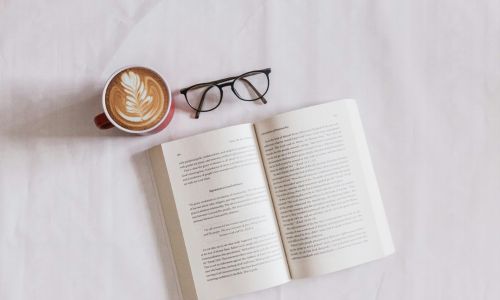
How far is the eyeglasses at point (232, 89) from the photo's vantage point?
0.91m

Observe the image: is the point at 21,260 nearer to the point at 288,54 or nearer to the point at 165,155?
the point at 165,155

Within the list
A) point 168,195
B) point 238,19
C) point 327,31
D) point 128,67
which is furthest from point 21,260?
point 327,31

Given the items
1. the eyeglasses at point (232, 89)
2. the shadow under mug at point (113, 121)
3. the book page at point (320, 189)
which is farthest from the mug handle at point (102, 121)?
the book page at point (320, 189)

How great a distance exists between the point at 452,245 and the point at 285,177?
0.32 m

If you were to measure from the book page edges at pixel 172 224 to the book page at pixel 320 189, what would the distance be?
165 mm

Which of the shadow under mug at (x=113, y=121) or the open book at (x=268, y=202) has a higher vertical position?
the shadow under mug at (x=113, y=121)

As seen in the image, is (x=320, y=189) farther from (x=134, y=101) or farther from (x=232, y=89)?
(x=134, y=101)

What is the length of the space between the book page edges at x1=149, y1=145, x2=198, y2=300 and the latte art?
7cm

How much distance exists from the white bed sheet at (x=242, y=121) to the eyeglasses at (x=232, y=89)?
0.6 inches

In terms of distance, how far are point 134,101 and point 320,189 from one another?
1.09ft

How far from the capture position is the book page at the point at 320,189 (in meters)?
0.90

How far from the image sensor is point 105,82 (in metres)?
0.92

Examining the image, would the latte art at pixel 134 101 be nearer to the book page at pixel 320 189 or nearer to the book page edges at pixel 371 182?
the book page at pixel 320 189

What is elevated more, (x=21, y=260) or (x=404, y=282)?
(x=21, y=260)
